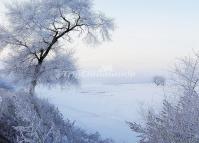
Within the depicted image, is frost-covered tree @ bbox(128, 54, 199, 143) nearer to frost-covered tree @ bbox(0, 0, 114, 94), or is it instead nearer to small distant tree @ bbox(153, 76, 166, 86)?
small distant tree @ bbox(153, 76, 166, 86)

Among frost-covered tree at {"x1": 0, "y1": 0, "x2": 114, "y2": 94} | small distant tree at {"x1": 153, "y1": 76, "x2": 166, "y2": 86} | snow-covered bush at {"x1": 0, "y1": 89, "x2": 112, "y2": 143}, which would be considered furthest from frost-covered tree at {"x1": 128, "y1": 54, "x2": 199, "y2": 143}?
frost-covered tree at {"x1": 0, "y1": 0, "x2": 114, "y2": 94}

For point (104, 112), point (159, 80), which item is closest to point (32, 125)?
point (159, 80)

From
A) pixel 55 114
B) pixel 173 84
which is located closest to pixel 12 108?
pixel 55 114

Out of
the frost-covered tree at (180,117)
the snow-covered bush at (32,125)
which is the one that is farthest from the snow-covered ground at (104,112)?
the frost-covered tree at (180,117)

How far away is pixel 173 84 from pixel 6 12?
623 inches

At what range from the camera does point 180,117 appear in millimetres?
7793

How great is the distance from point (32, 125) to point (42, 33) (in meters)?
14.0

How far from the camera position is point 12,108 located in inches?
524

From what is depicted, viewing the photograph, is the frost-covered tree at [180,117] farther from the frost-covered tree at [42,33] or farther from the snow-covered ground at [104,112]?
the frost-covered tree at [42,33]

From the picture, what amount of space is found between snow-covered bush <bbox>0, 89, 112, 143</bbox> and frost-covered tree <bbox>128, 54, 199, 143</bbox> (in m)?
1.99

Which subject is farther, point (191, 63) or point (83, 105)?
point (83, 105)

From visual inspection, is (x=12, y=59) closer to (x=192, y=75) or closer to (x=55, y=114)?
(x=55, y=114)

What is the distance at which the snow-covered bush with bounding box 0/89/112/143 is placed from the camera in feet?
28.3

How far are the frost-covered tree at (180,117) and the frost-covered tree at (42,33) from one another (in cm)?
1347
